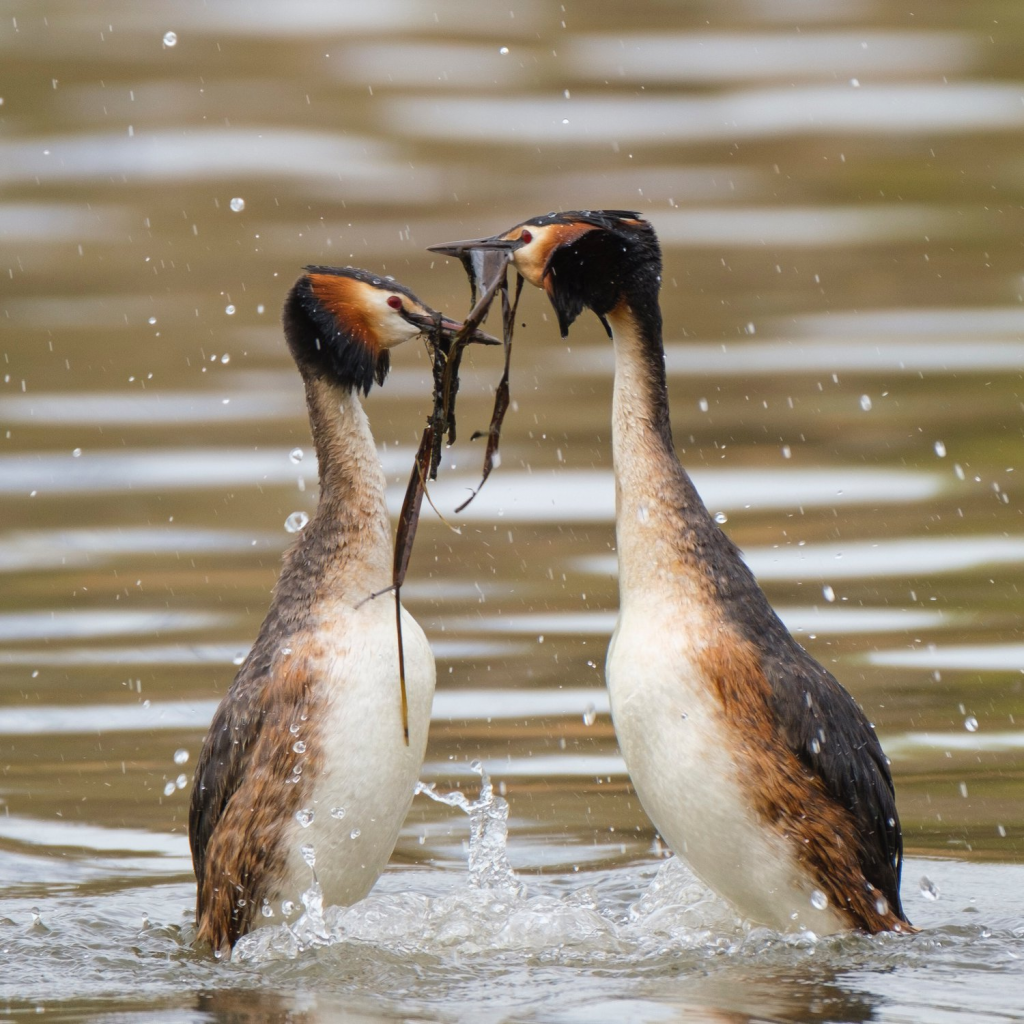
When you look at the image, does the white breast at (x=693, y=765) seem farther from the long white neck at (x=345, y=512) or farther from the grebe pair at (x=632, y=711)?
the long white neck at (x=345, y=512)

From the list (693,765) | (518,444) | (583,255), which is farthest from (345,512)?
(518,444)

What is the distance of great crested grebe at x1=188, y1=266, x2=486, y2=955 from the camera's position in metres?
6.77

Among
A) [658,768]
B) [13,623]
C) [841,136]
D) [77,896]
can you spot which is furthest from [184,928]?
[841,136]

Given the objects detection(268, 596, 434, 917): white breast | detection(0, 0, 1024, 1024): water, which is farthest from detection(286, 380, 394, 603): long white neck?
detection(0, 0, 1024, 1024): water

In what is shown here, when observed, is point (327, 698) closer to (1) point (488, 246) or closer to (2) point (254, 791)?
(2) point (254, 791)

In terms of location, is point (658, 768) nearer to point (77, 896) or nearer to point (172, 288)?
point (77, 896)

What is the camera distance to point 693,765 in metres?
6.59

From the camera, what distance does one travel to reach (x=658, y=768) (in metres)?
6.64

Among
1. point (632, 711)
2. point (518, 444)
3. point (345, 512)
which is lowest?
point (632, 711)

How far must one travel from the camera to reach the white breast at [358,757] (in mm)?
6746

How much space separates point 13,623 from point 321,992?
15.2ft

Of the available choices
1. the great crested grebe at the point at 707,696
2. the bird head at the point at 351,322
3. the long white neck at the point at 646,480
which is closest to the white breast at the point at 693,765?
the great crested grebe at the point at 707,696

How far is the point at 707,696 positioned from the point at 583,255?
141 cm

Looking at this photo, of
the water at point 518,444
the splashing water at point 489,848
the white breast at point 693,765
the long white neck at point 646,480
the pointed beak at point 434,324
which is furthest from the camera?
the splashing water at point 489,848
